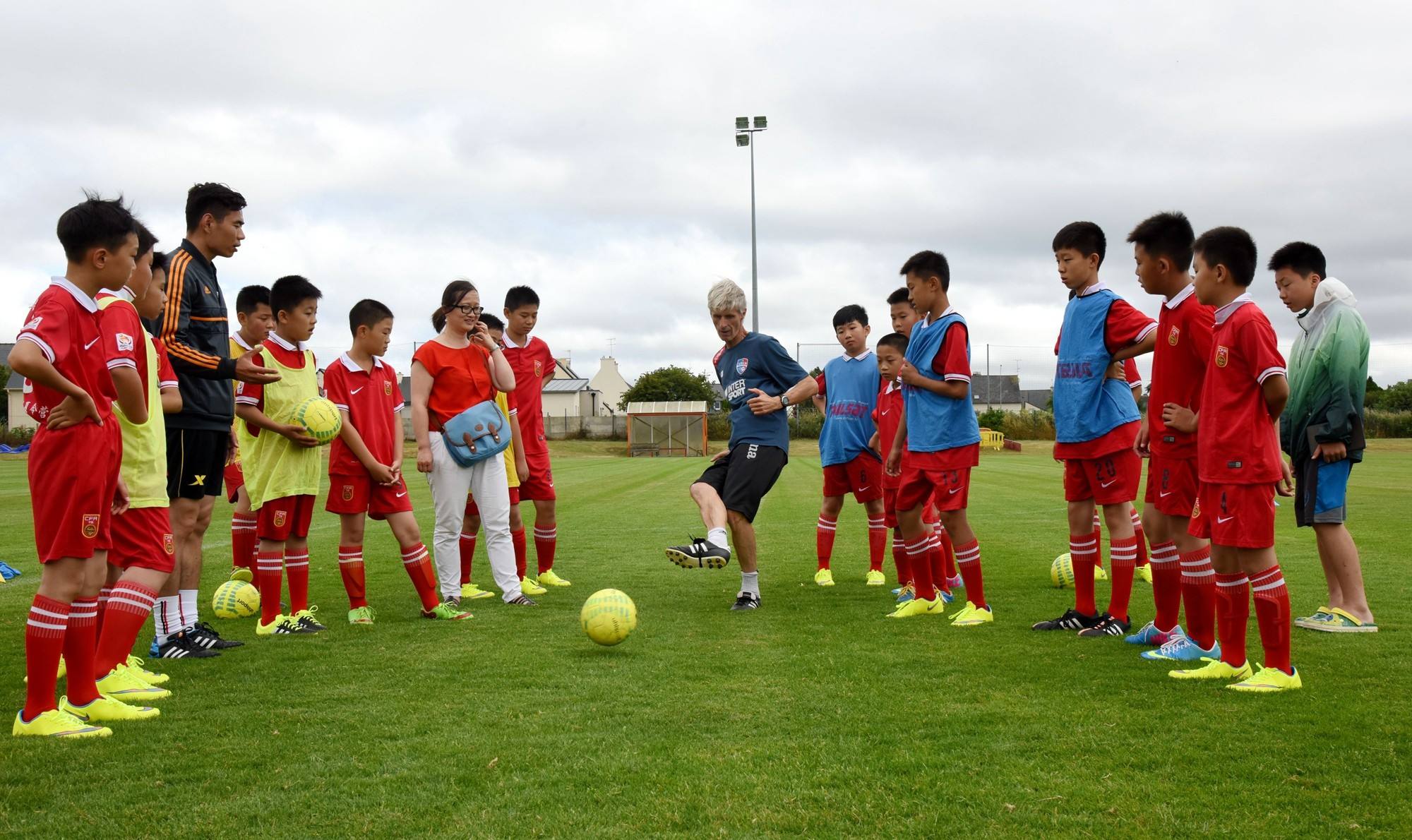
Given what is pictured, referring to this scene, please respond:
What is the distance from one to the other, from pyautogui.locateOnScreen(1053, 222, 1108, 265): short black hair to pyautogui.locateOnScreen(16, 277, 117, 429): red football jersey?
5.18 meters

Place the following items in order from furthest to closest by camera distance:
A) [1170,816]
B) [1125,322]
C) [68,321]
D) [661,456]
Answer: [661,456] < [1125,322] < [68,321] < [1170,816]

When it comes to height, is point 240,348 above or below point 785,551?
above

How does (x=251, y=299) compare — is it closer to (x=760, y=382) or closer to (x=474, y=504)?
(x=474, y=504)

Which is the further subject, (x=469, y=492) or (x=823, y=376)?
(x=823, y=376)

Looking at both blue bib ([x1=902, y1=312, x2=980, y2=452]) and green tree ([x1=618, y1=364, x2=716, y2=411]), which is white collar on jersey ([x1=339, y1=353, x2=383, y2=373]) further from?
green tree ([x1=618, y1=364, x2=716, y2=411])

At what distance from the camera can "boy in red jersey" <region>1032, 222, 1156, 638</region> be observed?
6.00 meters

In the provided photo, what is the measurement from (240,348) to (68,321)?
3.29 metres

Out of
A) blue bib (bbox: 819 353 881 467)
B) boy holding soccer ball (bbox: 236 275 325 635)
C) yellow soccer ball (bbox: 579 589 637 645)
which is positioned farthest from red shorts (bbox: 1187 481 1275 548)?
boy holding soccer ball (bbox: 236 275 325 635)

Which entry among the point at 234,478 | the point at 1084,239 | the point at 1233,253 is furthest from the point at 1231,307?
the point at 234,478

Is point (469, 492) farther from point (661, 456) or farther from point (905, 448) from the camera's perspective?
point (661, 456)

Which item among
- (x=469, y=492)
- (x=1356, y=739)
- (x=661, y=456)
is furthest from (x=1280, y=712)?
(x=661, y=456)

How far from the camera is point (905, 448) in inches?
278

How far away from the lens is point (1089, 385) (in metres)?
6.08

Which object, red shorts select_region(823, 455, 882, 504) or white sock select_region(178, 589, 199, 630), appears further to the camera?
red shorts select_region(823, 455, 882, 504)
